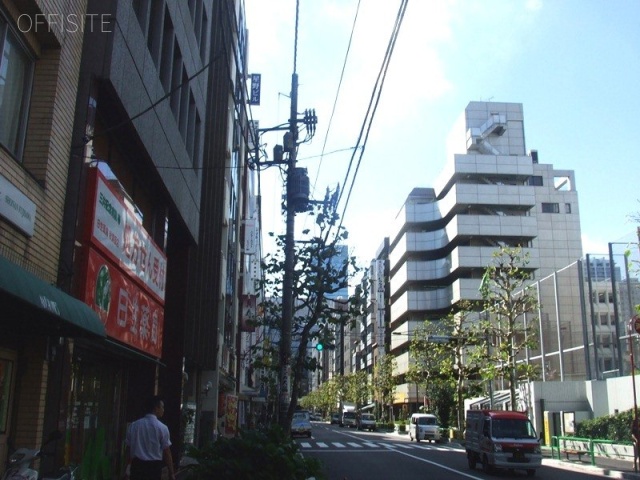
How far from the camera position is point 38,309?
546cm

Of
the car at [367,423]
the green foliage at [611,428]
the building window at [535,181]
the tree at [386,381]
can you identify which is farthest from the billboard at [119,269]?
the building window at [535,181]

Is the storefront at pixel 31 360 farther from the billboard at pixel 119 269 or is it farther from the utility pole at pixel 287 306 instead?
the utility pole at pixel 287 306

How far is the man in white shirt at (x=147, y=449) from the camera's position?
773 centimetres

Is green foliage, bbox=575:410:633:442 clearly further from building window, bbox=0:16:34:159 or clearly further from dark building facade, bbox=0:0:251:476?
building window, bbox=0:16:34:159

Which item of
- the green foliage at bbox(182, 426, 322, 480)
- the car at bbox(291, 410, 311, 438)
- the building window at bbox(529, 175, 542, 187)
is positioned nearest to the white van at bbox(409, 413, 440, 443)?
the car at bbox(291, 410, 311, 438)

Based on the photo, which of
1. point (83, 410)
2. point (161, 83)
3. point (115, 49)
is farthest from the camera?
point (161, 83)

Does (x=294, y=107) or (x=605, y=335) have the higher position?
(x=294, y=107)

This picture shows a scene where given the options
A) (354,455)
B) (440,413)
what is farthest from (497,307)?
(440,413)

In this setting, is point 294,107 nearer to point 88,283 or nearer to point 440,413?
point 88,283

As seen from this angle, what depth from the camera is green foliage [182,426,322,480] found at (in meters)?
7.08

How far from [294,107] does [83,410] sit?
8245 millimetres

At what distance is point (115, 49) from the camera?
8969mm

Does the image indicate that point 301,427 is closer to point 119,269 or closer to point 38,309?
point 119,269

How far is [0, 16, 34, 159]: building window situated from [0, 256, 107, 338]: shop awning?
1.84 m
